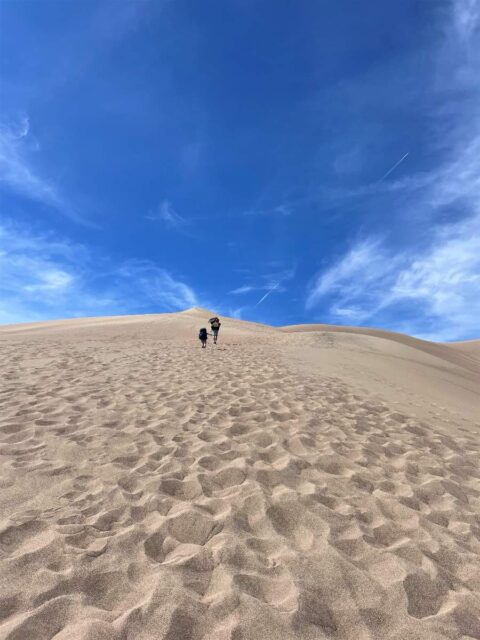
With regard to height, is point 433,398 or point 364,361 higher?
point 364,361

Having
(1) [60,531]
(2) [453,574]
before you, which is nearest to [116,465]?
(1) [60,531]

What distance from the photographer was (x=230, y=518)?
3.71 metres

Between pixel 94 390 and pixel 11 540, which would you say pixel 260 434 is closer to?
pixel 11 540

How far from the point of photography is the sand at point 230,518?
8.42ft

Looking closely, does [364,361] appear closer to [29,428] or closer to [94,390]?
[94,390]

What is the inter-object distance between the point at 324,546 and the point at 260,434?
274cm

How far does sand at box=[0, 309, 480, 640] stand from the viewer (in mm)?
2566

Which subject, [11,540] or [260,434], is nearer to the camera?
[11,540]

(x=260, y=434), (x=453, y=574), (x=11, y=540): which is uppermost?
(x=260, y=434)

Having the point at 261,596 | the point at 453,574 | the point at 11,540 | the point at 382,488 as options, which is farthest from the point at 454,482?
the point at 11,540

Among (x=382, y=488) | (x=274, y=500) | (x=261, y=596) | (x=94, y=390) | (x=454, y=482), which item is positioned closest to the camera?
→ (x=261, y=596)

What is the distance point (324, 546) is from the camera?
133 inches

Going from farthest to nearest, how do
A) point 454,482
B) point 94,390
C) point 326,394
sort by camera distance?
point 326,394
point 94,390
point 454,482

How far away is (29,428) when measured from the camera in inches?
228
